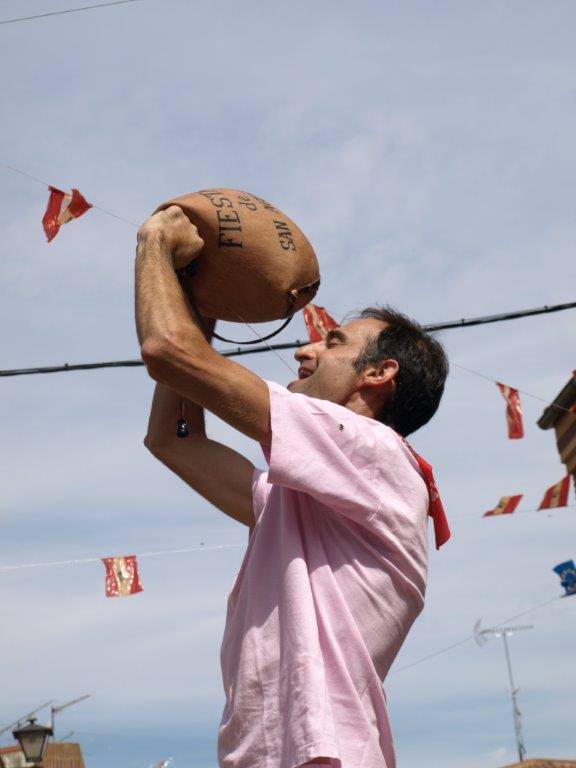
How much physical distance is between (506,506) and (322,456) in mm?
11055

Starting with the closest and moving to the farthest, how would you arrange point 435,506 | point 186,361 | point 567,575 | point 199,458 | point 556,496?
point 186,361
point 435,506
point 199,458
point 556,496
point 567,575

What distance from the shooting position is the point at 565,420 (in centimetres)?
1870

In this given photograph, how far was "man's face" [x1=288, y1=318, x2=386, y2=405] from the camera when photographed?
112 inches

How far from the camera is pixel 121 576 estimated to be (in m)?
13.4

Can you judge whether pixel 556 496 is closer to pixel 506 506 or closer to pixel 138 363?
pixel 506 506

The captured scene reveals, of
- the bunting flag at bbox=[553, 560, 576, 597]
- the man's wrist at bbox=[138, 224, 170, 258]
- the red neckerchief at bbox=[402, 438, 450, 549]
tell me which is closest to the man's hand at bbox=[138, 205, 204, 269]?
the man's wrist at bbox=[138, 224, 170, 258]

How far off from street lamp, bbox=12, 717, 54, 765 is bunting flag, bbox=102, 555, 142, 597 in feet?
6.62

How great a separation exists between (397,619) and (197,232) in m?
1.05

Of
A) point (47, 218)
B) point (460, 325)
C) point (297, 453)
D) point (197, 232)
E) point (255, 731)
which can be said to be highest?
point (47, 218)

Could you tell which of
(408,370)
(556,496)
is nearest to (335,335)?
(408,370)

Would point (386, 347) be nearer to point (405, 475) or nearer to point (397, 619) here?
point (405, 475)

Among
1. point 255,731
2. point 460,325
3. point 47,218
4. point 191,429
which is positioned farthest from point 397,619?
point 47,218

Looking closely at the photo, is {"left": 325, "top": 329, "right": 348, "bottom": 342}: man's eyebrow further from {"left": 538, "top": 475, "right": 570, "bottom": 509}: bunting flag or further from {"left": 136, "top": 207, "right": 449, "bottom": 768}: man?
{"left": 538, "top": 475, "right": 570, "bottom": 509}: bunting flag

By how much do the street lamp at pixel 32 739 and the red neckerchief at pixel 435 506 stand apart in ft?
31.8
